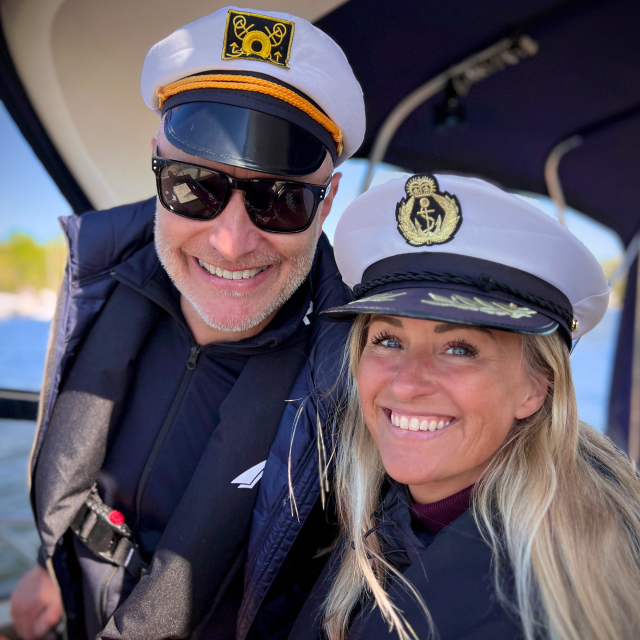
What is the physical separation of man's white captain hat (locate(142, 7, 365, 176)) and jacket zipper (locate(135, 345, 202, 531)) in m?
0.62

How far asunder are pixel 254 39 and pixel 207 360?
92 cm

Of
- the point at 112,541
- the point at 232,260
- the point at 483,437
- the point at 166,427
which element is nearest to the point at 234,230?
the point at 232,260

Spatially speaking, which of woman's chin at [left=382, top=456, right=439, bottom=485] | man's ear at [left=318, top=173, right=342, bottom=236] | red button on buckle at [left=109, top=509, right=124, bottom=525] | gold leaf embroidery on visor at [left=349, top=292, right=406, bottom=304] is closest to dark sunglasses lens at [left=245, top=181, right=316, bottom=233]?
man's ear at [left=318, top=173, right=342, bottom=236]

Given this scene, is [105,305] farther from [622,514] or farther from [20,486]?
[20,486]

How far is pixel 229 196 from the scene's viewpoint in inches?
61.1

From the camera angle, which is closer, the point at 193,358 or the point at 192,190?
the point at 192,190

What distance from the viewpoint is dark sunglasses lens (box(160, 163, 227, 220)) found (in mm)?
1536

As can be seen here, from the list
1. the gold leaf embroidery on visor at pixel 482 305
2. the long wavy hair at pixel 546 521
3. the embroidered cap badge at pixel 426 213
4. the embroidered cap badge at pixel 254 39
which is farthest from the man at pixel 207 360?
the gold leaf embroidery on visor at pixel 482 305

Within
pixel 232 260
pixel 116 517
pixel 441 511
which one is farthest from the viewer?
pixel 116 517

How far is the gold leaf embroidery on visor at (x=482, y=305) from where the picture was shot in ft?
3.53

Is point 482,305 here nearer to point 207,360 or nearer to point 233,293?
point 233,293

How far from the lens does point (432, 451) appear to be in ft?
3.91

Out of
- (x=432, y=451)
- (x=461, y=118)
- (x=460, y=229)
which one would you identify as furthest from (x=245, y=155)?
(x=461, y=118)

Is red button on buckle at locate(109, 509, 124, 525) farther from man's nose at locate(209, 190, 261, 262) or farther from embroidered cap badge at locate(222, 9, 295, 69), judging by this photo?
embroidered cap badge at locate(222, 9, 295, 69)
